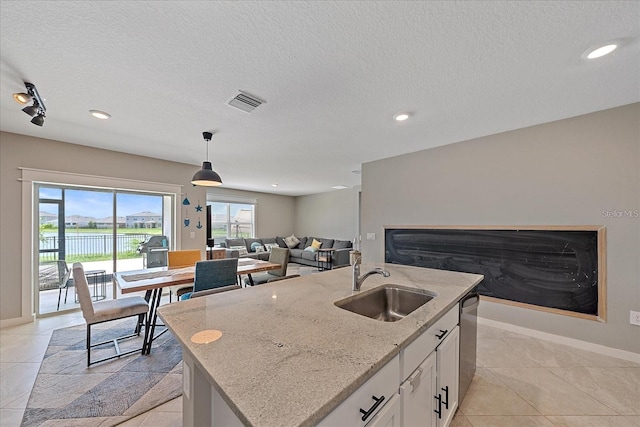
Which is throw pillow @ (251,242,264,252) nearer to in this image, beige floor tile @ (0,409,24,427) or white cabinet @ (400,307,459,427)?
beige floor tile @ (0,409,24,427)

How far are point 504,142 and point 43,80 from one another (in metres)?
4.62

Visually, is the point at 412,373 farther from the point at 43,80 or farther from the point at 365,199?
the point at 365,199

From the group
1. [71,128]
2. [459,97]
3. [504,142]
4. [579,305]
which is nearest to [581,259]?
[579,305]

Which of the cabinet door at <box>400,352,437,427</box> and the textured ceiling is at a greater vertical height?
the textured ceiling

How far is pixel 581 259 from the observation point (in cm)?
261

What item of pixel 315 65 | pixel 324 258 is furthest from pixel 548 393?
pixel 324 258

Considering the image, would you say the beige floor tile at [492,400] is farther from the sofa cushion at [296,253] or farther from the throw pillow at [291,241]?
the throw pillow at [291,241]

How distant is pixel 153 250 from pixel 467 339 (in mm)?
5002

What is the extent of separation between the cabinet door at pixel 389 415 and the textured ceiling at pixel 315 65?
1851 mm

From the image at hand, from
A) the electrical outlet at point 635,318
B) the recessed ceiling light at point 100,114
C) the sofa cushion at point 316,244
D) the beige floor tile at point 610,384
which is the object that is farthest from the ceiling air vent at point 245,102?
the sofa cushion at point 316,244

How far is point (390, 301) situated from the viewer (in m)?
1.82

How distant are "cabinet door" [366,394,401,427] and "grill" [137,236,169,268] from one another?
484 centimetres

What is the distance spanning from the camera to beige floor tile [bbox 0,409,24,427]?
5.39 feet

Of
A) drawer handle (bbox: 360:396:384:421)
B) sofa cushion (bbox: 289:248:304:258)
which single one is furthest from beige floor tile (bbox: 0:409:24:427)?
sofa cushion (bbox: 289:248:304:258)
